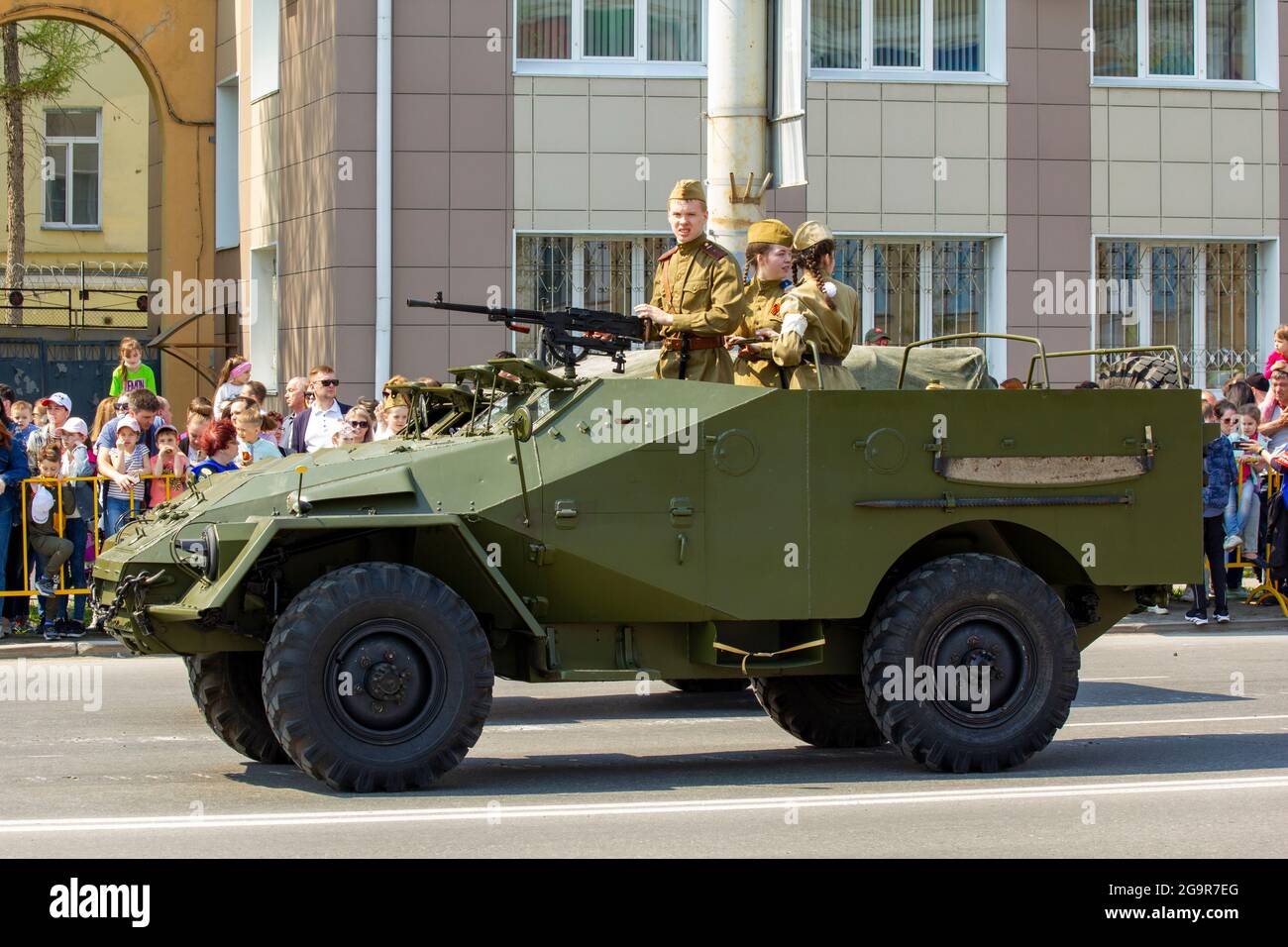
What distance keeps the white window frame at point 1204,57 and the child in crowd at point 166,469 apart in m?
11.2

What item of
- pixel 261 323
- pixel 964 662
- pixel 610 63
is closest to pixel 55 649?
pixel 964 662

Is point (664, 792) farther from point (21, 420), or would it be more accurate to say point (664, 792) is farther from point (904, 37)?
point (904, 37)

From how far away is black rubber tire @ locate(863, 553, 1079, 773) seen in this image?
30.5 feet

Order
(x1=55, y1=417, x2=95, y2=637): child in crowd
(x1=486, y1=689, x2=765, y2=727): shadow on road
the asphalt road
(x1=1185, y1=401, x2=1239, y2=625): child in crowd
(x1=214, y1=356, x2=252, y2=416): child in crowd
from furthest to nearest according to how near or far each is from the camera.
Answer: (x1=214, y1=356, x2=252, y2=416): child in crowd < (x1=1185, y1=401, x2=1239, y2=625): child in crowd < (x1=55, y1=417, x2=95, y2=637): child in crowd < (x1=486, y1=689, x2=765, y2=727): shadow on road < the asphalt road

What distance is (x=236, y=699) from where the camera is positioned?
31.7 feet

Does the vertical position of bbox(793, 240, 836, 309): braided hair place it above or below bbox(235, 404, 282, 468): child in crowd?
above

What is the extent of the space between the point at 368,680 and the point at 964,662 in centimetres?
279

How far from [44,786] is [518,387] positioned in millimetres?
2856

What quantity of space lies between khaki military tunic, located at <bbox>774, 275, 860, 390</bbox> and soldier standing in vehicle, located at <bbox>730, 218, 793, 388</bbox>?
0.14 m

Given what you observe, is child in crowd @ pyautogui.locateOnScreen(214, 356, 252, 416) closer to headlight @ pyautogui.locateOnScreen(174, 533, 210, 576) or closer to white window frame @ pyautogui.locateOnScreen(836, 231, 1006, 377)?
white window frame @ pyautogui.locateOnScreen(836, 231, 1006, 377)

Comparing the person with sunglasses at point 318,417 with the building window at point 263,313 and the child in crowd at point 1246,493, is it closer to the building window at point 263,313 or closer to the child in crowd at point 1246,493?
the building window at point 263,313

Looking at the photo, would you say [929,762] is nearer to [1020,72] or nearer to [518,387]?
[518,387]

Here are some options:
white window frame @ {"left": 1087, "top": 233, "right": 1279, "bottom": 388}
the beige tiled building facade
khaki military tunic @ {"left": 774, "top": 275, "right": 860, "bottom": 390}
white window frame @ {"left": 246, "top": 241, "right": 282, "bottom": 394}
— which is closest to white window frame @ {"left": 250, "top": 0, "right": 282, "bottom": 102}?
the beige tiled building facade

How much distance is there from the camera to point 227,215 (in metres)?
25.4
